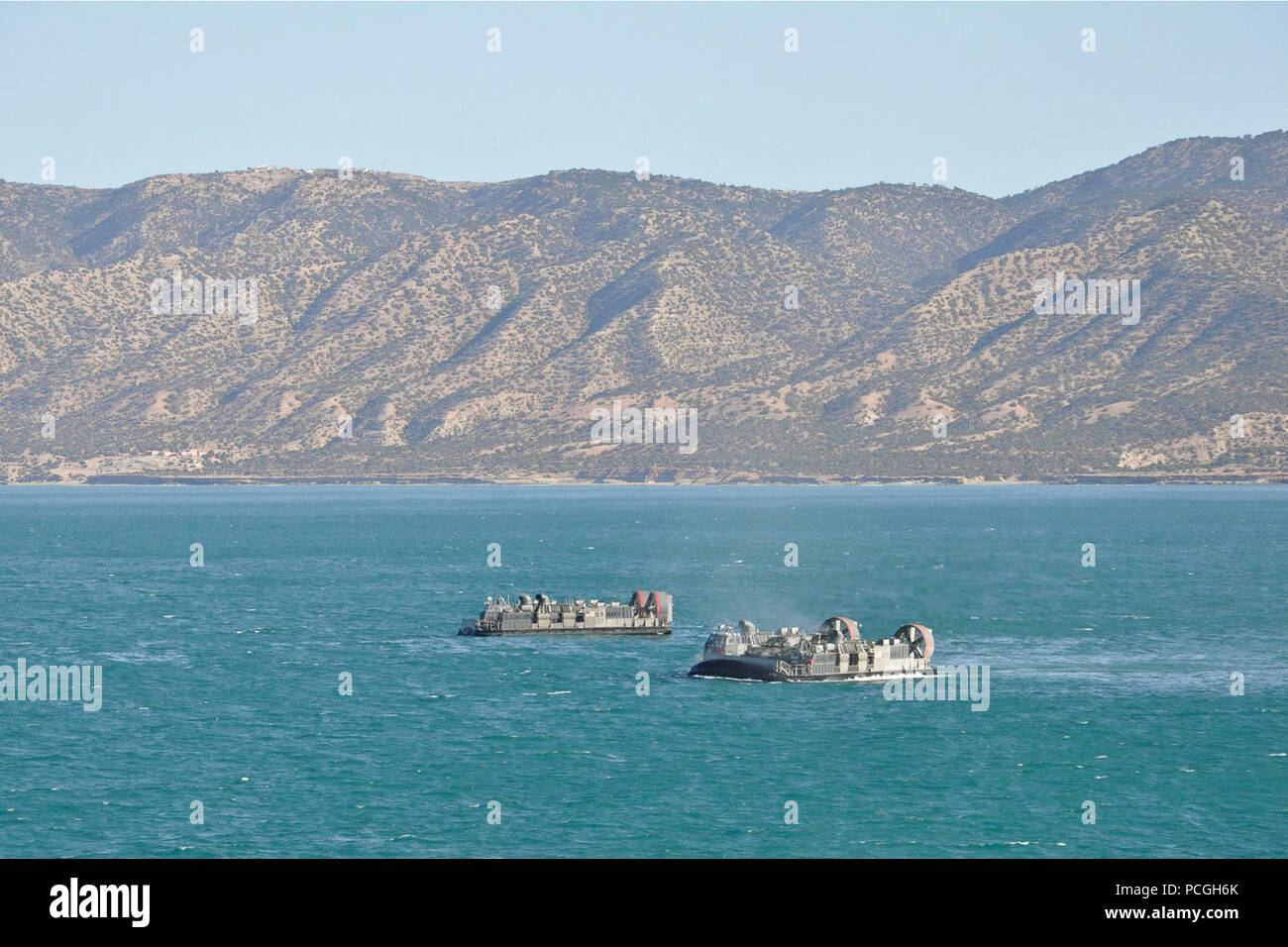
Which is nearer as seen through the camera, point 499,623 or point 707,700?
point 707,700

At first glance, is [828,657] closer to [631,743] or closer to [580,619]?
[631,743]

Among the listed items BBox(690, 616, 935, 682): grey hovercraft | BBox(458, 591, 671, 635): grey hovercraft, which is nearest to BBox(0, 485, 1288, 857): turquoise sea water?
BBox(690, 616, 935, 682): grey hovercraft

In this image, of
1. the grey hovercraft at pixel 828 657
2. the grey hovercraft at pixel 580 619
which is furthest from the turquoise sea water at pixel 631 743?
the grey hovercraft at pixel 580 619

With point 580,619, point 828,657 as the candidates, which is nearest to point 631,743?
point 828,657

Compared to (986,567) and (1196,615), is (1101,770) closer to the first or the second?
(1196,615)

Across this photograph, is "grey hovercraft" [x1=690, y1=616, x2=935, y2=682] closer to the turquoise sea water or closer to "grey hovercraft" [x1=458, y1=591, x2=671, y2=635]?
the turquoise sea water
